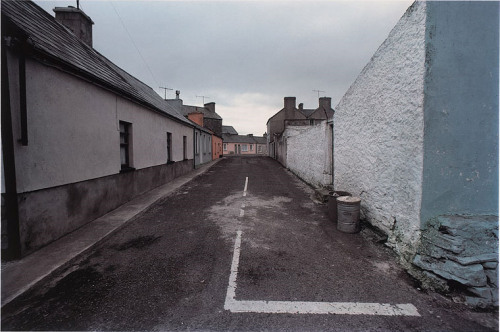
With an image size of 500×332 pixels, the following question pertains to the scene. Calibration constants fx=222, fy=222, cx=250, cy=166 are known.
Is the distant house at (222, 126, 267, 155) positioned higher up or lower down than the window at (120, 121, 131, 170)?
higher up

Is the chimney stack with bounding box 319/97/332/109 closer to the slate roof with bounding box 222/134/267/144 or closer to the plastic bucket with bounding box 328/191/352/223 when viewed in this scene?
the slate roof with bounding box 222/134/267/144

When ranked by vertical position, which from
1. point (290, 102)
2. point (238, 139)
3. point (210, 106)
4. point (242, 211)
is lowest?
point (242, 211)

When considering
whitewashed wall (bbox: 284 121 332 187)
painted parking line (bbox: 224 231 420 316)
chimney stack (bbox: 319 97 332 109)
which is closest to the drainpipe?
painted parking line (bbox: 224 231 420 316)

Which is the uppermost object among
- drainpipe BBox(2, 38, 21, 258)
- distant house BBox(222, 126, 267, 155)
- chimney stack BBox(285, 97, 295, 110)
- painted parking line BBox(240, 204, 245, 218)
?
chimney stack BBox(285, 97, 295, 110)

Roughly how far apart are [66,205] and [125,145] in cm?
372

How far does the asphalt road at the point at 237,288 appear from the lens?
267 cm

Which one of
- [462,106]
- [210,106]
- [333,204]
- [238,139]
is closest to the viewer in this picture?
[462,106]

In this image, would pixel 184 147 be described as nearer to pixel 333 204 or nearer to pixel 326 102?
pixel 333 204

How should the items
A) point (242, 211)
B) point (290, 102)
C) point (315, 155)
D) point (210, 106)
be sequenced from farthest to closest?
point (210, 106), point (290, 102), point (315, 155), point (242, 211)

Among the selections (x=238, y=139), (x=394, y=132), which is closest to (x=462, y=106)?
(x=394, y=132)

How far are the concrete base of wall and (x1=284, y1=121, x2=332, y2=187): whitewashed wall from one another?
7.88 meters

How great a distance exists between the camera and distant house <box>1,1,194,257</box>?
3988 millimetres

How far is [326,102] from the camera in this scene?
4278cm

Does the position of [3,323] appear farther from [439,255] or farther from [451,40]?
[451,40]
